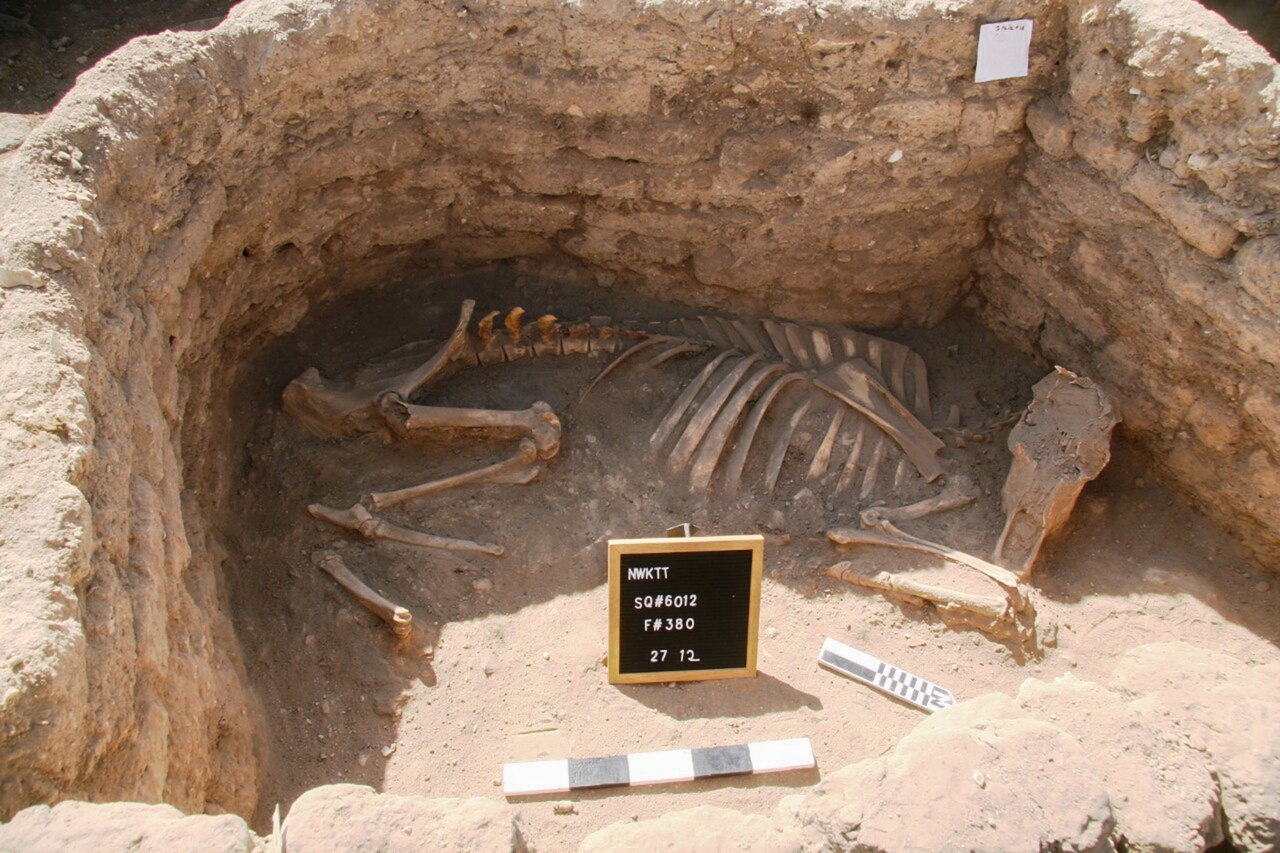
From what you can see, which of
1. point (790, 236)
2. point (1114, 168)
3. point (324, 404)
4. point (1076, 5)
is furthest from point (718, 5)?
point (324, 404)

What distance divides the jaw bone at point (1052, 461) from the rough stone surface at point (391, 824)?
10.2 ft

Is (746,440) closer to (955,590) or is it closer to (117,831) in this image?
(955,590)

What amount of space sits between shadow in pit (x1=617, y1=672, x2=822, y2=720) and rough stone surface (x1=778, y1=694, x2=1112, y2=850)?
1.32 metres

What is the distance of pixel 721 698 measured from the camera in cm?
463

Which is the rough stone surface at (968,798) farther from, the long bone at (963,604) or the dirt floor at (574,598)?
the long bone at (963,604)

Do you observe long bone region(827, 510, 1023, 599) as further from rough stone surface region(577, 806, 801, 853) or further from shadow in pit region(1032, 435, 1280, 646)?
rough stone surface region(577, 806, 801, 853)

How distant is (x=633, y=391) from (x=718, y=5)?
6.43 ft

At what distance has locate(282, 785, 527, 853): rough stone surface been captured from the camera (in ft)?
8.89

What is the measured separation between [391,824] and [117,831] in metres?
0.64

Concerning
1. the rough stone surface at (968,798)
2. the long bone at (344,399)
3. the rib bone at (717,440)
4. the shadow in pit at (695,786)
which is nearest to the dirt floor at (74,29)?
the long bone at (344,399)

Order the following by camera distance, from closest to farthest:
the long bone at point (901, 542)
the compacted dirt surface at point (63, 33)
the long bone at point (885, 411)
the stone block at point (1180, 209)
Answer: the stone block at point (1180, 209), the long bone at point (901, 542), the long bone at point (885, 411), the compacted dirt surface at point (63, 33)

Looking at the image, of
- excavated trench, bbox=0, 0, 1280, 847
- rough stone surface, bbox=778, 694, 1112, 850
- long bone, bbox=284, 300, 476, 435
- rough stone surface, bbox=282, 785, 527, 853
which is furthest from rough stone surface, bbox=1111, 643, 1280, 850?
long bone, bbox=284, 300, 476, 435

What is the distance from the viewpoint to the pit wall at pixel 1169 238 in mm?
4613

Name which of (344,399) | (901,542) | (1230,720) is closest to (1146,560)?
(901,542)
